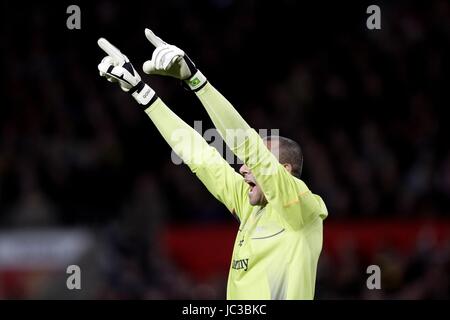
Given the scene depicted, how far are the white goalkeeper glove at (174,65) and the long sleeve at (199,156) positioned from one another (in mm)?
495

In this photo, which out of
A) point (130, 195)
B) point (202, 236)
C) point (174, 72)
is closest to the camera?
point (174, 72)

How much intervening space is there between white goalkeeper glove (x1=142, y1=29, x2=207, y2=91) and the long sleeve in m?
0.50

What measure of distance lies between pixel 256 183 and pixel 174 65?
0.79 m

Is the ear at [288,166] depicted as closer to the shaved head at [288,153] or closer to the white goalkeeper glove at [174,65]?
the shaved head at [288,153]
